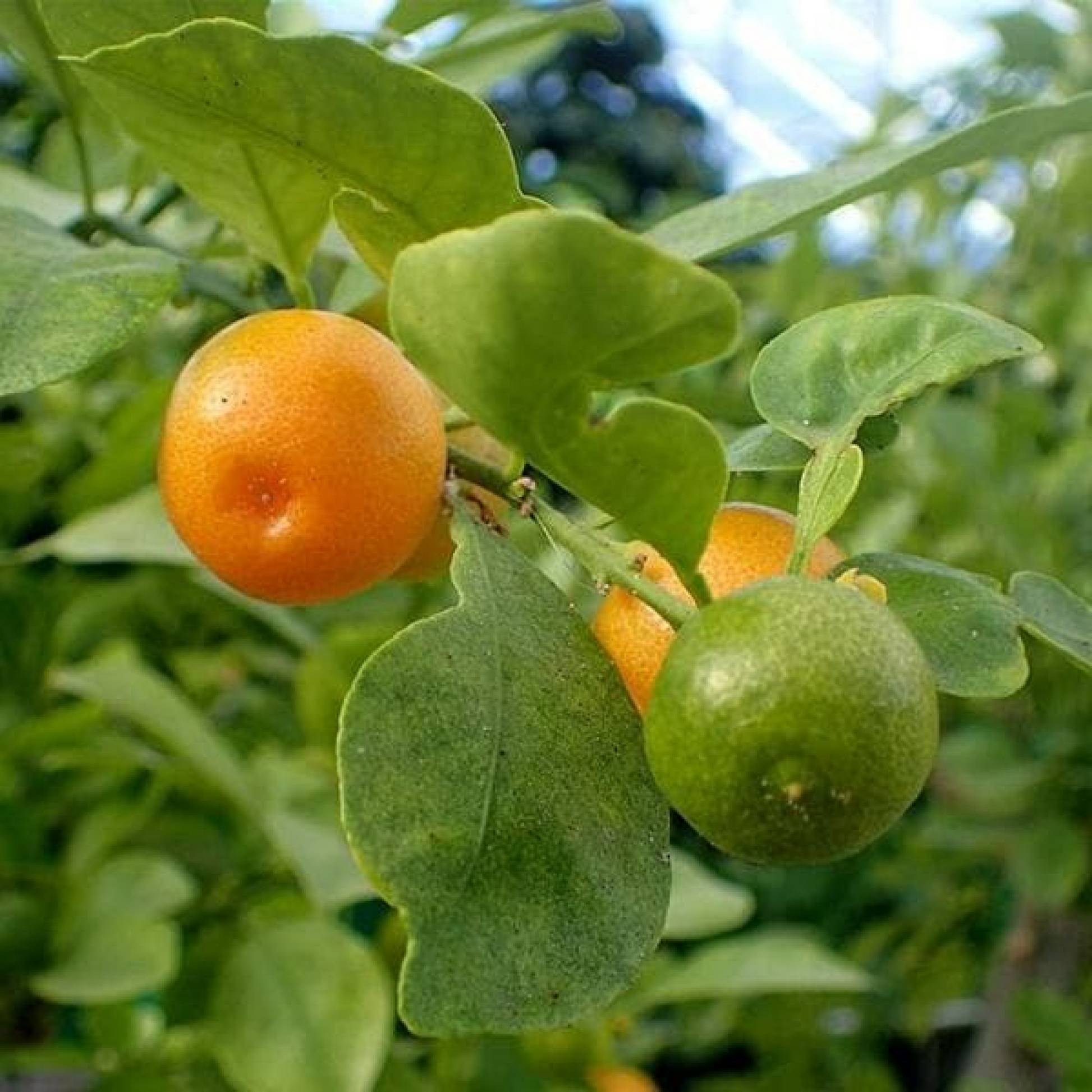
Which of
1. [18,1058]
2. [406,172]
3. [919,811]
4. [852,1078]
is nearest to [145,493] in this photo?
[18,1058]

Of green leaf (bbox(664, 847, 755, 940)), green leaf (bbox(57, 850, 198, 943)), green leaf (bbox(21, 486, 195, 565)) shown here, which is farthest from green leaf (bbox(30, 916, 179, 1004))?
green leaf (bbox(664, 847, 755, 940))

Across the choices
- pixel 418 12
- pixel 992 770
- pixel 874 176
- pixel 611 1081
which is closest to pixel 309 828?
pixel 611 1081

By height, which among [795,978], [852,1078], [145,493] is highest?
[145,493]

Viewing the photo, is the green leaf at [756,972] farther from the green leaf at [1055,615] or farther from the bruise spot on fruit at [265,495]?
the bruise spot on fruit at [265,495]

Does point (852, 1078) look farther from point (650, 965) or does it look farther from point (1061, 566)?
point (1061, 566)

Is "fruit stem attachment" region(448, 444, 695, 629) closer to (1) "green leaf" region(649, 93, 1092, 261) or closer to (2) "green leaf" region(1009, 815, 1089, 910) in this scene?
(1) "green leaf" region(649, 93, 1092, 261)

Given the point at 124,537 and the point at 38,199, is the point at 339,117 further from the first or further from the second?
the point at 124,537
